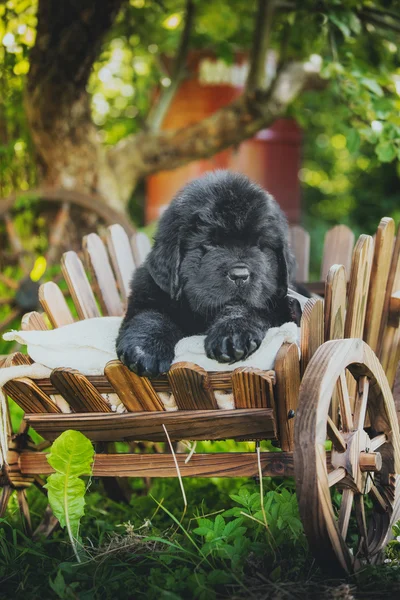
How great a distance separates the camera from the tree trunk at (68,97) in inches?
218

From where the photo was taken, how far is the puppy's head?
263cm

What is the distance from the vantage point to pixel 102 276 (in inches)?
145

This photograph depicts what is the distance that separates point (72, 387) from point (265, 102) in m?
4.65

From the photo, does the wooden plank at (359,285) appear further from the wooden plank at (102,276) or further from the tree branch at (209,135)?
the tree branch at (209,135)

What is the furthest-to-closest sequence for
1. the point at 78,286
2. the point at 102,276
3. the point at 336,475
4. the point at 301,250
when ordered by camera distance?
1. the point at 301,250
2. the point at 102,276
3. the point at 78,286
4. the point at 336,475

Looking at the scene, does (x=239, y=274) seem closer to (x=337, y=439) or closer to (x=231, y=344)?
(x=231, y=344)

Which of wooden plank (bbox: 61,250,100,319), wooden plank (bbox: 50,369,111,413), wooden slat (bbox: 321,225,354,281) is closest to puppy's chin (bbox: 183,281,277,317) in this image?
wooden plank (bbox: 50,369,111,413)

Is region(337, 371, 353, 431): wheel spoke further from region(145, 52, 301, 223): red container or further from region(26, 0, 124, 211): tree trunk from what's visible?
region(145, 52, 301, 223): red container

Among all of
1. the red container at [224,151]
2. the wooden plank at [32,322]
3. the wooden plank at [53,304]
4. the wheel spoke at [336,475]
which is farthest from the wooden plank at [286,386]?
the red container at [224,151]

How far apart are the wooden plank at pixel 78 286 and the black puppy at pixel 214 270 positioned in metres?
0.67

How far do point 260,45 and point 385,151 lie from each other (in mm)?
2654

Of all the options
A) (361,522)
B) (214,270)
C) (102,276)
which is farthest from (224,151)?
(361,522)

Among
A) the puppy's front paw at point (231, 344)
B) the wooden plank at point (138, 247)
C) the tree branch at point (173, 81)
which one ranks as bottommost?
the puppy's front paw at point (231, 344)

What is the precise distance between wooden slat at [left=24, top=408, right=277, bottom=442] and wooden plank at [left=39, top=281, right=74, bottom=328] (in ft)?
2.10
